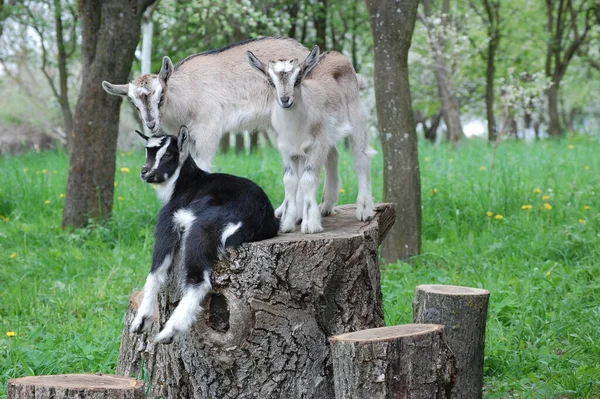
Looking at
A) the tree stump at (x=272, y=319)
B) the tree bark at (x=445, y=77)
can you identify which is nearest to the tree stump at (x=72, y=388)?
the tree stump at (x=272, y=319)

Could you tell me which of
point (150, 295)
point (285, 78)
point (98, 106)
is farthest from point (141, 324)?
point (98, 106)

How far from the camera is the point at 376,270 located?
176 inches

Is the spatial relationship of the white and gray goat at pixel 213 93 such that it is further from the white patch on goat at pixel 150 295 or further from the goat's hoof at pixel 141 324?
the goat's hoof at pixel 141 324

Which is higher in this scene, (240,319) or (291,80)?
(291,80)

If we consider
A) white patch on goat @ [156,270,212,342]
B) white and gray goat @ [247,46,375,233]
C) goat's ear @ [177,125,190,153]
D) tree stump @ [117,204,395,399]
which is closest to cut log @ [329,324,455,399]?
tree stump @ [117,204,395,399]

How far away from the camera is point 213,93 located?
5.33 metres

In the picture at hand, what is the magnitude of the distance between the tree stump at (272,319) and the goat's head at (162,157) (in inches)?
20.0

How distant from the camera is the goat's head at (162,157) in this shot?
416cm

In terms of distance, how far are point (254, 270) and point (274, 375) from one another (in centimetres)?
58

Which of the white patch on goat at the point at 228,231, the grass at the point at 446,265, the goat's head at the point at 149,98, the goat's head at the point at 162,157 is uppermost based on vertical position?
the goat's head at the point at 149,98

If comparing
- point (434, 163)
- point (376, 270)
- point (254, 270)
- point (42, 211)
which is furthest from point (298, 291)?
point (434, 163)

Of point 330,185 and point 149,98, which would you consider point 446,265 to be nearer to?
point 330,185

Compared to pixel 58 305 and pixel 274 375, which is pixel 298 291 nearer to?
pixel 274 375

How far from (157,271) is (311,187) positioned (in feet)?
3.88
